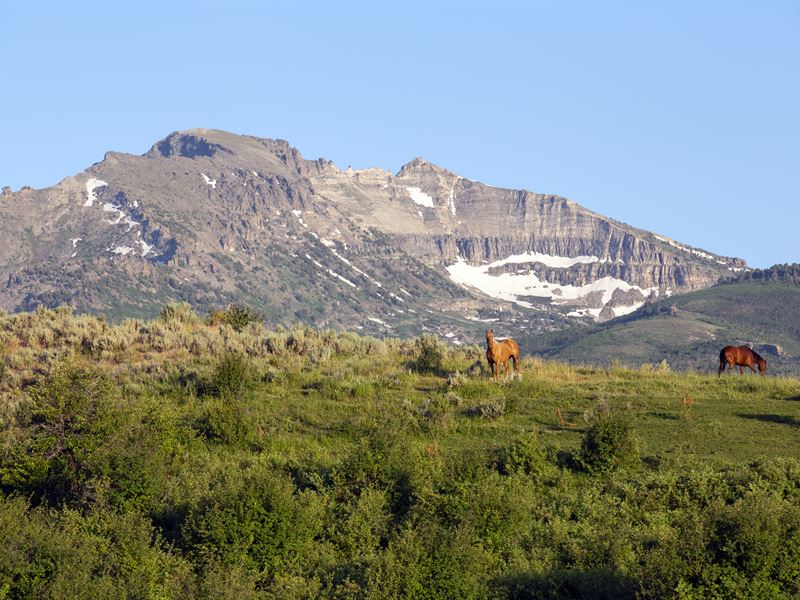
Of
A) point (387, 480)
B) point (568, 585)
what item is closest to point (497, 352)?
point (387, 480)

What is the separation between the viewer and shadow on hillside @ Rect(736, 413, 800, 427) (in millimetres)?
33625

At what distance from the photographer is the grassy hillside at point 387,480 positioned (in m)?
22.6

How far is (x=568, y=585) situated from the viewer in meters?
23.1

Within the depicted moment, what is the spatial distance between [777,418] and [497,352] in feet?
30.7

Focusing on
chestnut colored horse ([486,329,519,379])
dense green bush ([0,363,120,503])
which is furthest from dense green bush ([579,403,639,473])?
dense green bush ([0,363,120,503])

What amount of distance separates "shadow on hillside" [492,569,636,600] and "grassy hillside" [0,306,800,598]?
5cm

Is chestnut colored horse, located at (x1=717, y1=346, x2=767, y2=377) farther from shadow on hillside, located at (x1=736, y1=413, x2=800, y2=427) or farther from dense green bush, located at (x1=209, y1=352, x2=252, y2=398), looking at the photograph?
dense green bush, located at (x1=209, y1=352, x2=252, y2=398)

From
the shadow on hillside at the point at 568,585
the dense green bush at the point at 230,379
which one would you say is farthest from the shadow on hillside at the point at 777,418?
the dense green bush at the point at 230,379

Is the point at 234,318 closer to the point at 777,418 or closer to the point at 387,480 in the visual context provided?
the point at 387,480

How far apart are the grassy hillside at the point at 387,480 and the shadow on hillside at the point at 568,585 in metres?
0.05

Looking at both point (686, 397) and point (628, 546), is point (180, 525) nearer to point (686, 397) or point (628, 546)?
point (628, 546)

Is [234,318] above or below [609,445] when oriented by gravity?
above

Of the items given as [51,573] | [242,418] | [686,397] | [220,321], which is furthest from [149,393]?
[686,397]

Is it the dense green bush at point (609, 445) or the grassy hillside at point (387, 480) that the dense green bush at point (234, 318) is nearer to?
the grassy hillside at point (387, 480)
